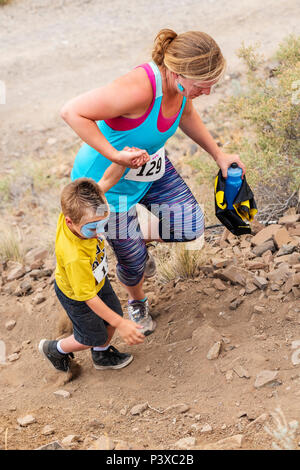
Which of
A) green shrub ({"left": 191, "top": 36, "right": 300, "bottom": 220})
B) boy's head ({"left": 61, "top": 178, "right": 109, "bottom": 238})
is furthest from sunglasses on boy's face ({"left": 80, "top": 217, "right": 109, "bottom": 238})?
green shrub ({"left": 191, "top": 36, "right": 300, "bottom": 220})

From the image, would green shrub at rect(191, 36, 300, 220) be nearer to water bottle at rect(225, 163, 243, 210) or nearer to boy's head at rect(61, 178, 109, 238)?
water bottle at rect(225, 163, 243, 210)

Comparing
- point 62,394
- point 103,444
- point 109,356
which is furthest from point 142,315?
point 103,444

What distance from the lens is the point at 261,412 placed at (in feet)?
9.21

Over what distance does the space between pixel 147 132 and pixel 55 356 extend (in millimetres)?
1426

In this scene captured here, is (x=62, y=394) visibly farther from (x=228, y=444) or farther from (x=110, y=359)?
(x=228, y=444)

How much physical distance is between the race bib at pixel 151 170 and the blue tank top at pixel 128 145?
3 centimetres

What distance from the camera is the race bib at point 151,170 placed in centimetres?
333

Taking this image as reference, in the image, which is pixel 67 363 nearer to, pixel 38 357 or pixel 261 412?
pixel 38 357

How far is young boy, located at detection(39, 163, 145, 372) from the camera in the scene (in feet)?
9.52

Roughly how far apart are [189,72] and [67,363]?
1834 mm

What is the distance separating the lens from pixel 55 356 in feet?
11.7

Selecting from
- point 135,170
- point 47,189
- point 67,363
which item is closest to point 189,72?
point 135,170

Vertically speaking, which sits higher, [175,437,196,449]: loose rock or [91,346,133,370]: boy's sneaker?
[175,437,196,449]: loose rock

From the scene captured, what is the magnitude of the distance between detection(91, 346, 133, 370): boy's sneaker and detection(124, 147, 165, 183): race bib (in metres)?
1.04
